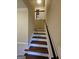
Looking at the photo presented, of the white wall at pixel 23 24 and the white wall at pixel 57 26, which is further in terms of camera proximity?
the white wall at pixel 23 24

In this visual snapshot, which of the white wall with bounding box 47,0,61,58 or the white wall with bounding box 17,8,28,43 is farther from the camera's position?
the white wall with bounding box 17,8,28,43

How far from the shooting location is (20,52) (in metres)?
4.43

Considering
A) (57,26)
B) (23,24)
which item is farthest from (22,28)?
(57,26)

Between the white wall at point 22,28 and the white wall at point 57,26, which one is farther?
the white wall at point 22,28

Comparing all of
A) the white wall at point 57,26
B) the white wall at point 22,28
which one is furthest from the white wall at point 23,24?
the white wall at point 57,26

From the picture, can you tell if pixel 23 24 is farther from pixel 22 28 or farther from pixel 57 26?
pixel 57 26

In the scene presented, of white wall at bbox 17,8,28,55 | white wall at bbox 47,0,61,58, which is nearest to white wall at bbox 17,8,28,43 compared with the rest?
white wall at bbox 17,8,28,55

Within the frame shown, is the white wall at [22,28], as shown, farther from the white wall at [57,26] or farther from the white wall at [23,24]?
the white wall at [57,26]

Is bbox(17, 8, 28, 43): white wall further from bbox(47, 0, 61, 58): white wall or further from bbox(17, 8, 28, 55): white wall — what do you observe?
bbox(47, 0, 61, 58): white wall
